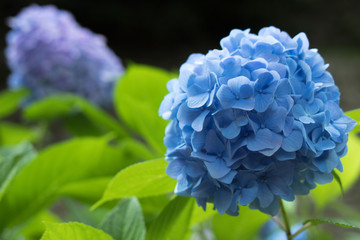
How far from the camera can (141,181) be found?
47cm

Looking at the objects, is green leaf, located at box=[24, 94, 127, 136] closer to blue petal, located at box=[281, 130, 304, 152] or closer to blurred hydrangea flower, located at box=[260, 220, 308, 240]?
blurred hydrangea flower, located at box=[260, 220, 308, 240]

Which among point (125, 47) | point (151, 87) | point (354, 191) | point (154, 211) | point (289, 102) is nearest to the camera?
point (289, 102)

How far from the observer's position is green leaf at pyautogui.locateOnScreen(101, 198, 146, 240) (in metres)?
0.47

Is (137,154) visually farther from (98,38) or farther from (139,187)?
(98,38)

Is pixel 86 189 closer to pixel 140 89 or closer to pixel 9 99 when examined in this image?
pixel 140 89

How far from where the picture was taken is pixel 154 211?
672 mm

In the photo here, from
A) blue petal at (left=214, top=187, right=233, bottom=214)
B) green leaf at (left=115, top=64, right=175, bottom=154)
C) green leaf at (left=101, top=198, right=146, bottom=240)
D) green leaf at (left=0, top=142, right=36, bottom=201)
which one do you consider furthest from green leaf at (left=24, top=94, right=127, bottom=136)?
blue petal at (left=214, top=187, right=233, bottom=214)

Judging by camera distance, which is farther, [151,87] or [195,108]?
[151,87]

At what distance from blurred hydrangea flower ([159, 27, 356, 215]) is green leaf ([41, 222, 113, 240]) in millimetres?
91

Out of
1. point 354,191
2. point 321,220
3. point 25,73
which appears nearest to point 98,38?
point 25,73

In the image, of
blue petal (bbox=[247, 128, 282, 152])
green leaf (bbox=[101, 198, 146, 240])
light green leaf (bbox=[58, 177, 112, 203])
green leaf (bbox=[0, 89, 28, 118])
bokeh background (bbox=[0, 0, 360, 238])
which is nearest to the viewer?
blue petal (bbox=[247, 128, 282, 152])

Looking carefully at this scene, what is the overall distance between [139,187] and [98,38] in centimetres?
72

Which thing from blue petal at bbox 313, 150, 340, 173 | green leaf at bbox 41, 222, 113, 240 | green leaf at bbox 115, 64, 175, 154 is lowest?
green leaf at bbox 115, 64, 175, 154

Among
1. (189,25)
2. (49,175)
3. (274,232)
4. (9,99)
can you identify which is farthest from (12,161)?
(189,25)
